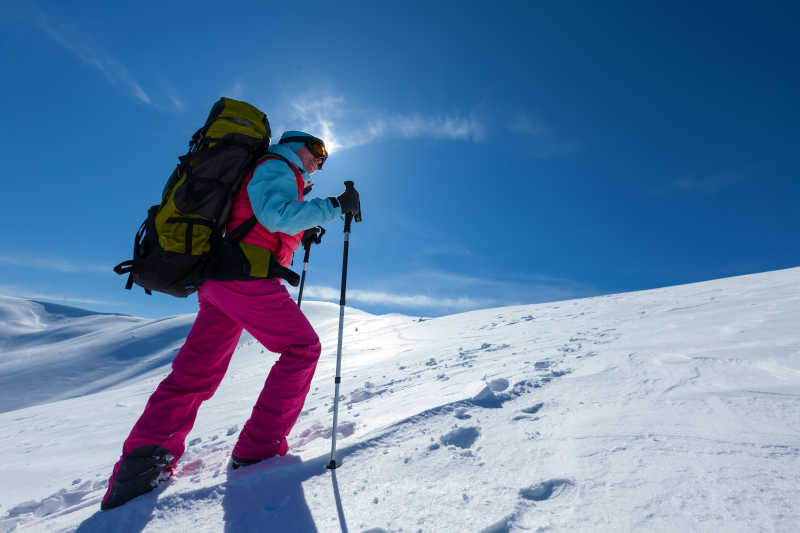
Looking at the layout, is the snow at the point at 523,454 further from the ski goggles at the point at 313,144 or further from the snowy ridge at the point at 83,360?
the snowy ridge at the point at 83,360

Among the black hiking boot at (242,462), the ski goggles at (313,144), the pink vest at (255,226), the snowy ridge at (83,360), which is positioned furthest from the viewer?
the snowy ridge at (83,360)

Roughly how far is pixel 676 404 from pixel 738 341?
1.79 m

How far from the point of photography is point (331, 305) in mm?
32062

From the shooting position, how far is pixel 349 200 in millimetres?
2693

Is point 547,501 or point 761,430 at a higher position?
point 761,430

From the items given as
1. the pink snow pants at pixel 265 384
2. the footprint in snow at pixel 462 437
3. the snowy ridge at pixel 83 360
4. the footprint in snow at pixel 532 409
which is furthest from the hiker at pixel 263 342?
the snowy ridge at pixel 83 360

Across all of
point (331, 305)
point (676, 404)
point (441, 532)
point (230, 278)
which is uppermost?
point (331, 305)

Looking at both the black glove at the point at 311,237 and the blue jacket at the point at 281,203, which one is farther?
the black glove at the point at 311,237

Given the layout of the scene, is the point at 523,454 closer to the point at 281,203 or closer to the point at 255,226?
the point at 281,203

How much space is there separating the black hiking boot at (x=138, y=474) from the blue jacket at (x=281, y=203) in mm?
1557

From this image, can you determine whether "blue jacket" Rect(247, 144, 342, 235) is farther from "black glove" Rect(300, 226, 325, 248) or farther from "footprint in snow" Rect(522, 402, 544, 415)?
"footprint in snow" Rect(522, 402, 544, 415)

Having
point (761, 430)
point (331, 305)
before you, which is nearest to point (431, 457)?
point (761, 430)

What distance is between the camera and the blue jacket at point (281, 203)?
2.36 meters

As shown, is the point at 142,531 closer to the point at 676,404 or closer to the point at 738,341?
the point at 676,404
